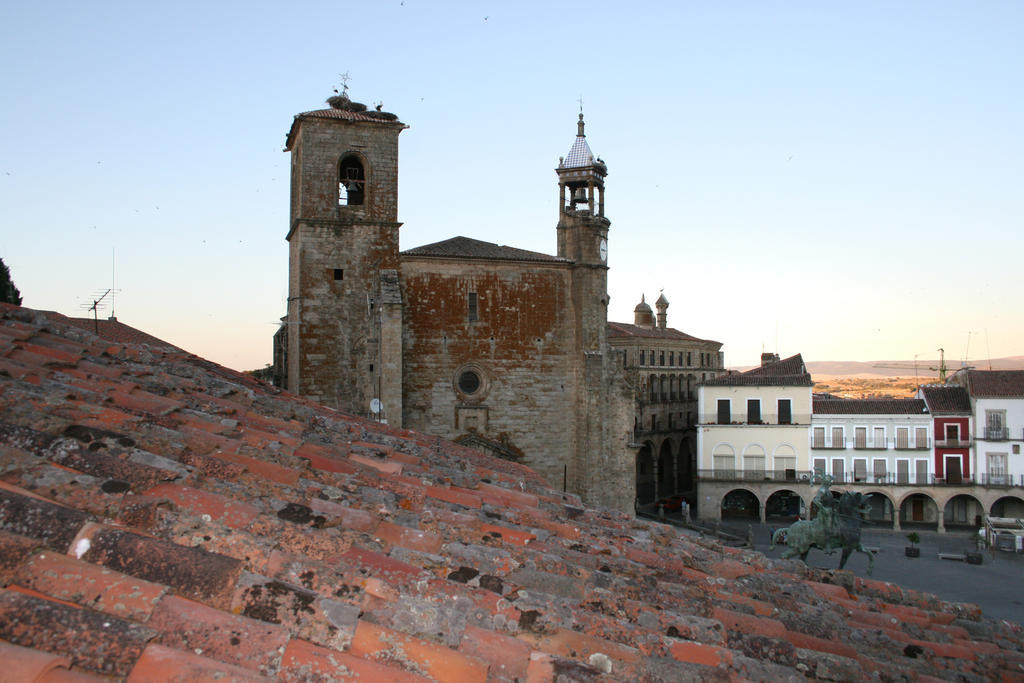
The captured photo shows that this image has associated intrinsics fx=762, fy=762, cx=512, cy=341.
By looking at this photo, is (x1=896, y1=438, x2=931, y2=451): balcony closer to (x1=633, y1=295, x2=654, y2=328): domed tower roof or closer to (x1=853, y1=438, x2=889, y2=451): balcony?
(x1=853, y1=438, x2=889, y2=451): balcony

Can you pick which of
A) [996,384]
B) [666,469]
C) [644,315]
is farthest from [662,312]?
[996,384]

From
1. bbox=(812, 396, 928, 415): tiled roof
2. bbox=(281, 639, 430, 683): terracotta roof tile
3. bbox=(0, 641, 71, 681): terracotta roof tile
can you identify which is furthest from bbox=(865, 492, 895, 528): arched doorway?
bbox=(0, 641, 71, 681): terracotta roof tile

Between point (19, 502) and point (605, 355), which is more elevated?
point (605, 355)

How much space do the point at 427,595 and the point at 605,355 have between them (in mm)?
20202

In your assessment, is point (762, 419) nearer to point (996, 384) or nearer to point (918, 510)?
point (918, 510)

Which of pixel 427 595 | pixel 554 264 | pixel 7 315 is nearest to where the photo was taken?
pixel 427 595

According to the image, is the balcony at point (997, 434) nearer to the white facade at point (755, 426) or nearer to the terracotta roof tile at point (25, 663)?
the white facade at point (755, 426)

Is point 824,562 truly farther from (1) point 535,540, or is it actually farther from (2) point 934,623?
(1) point 535,540

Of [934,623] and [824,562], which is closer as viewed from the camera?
[934,623]

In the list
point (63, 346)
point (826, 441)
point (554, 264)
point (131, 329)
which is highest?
point (554, 264)

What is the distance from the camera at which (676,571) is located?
16.4 feet

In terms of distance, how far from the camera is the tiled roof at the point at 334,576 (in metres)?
2.41

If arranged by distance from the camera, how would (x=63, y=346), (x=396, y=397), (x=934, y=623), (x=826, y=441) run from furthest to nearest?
(x=826, y=441) → (x=396, y=397) → (x=63, y=346) → (x=934, y=623)

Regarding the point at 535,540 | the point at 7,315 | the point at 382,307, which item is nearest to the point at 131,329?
the point at 382,307
